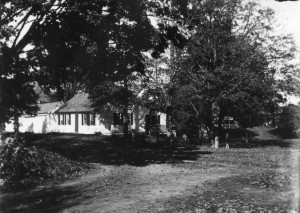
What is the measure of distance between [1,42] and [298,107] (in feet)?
138

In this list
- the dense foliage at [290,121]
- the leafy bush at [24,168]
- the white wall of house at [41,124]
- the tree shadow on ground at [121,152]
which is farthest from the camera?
the white wall of house at [41,124]

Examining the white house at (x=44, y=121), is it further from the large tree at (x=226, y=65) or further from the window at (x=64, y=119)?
the large tree at (x=226, y=65)

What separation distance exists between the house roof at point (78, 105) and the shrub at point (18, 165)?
30072 millimetres

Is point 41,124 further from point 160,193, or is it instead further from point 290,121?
point 160,193

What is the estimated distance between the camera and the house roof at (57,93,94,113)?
154ft

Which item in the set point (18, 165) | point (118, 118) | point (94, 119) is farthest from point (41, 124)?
point (18, 165)

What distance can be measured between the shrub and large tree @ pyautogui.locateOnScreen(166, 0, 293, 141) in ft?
57.5

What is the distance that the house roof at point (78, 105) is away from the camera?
46803 millimetres

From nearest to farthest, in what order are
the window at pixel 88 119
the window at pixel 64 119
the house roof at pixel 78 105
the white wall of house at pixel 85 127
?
the white wall of house at pixel 85 127, the window at pixel 88 119, the house roof at pixel 78 105, the window at pixel 64 119

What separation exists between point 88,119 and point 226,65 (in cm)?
2218

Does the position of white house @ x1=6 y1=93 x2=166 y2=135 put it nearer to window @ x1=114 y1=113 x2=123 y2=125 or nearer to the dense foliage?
window @ x1=114 y1=113 x2=123 y2=125

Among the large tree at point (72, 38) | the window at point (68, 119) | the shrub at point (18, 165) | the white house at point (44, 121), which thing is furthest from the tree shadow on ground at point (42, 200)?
the white house at point (44, 121)

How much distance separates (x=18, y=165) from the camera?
48.0 feet

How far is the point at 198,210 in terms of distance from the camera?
369 inches
